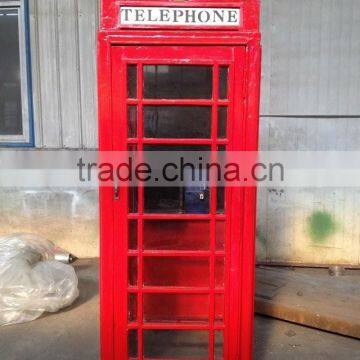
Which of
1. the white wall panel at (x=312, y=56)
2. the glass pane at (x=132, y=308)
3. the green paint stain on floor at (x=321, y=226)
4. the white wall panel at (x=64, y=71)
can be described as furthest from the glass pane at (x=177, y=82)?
the green paint stain on floor at (x=321, y=226)

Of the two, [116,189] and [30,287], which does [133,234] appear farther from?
[30,287]

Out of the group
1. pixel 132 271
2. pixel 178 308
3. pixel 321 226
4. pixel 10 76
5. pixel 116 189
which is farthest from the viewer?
pixel 10 76

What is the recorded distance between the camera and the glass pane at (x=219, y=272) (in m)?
2.52

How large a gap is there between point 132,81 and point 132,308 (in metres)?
1.30

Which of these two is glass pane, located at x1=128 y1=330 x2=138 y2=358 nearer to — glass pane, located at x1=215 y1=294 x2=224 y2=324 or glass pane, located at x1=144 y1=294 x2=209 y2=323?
glass pane, located at x1=144 y1=294 x2=209 y2=323

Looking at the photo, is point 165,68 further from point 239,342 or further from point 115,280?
point 239,342

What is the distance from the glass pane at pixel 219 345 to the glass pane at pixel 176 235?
0.54 meters

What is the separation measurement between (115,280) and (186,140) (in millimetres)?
885

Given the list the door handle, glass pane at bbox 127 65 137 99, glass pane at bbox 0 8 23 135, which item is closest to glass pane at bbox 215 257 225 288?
the door handle

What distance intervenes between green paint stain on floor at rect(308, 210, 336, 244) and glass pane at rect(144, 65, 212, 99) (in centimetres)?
269

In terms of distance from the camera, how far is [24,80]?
183 inches

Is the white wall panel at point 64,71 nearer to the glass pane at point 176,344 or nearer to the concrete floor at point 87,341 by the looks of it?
the concrete floor at point 87,341

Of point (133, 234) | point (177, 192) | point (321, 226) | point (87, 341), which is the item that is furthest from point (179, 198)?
point (321, 226)

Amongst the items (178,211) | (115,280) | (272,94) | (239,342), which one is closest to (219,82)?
(178,211)
